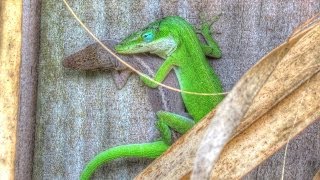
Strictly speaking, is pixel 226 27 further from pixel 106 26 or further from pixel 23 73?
pixel 23 73

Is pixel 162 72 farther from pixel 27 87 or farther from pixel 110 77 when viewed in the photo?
pixel 27 87

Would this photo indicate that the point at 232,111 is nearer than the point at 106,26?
Yes

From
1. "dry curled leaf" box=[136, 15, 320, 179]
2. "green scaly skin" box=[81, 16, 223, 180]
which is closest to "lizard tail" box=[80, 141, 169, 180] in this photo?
"green scaly skin" box=[81, 16, 223, 180]

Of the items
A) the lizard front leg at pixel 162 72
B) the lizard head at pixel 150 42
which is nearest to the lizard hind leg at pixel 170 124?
the lizard front leg at pixel 162 72

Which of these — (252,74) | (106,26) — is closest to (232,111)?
(252,74)

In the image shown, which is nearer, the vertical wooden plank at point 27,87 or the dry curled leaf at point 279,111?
the dry curled leaf at point 279,111

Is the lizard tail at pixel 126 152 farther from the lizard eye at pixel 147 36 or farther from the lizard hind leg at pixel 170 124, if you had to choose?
the lizard eye at pixel 147 36
